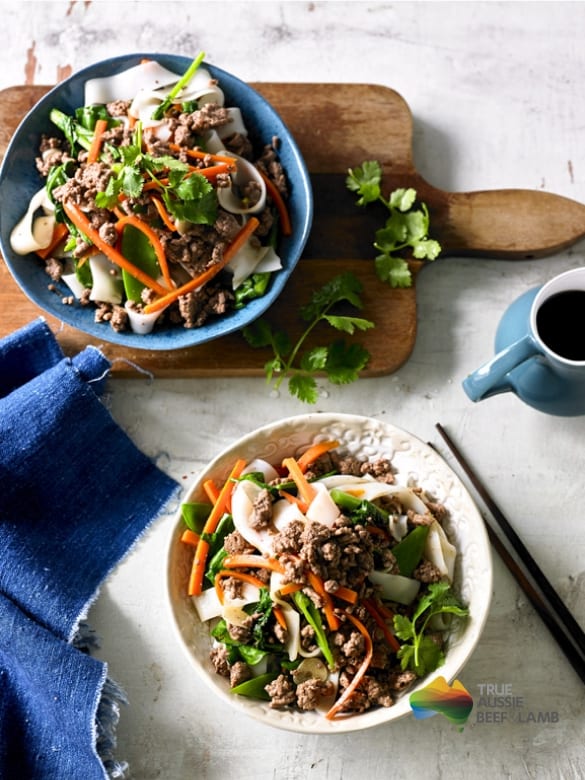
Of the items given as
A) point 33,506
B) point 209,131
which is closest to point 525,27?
point 209,131

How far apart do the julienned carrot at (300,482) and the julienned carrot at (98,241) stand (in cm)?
60

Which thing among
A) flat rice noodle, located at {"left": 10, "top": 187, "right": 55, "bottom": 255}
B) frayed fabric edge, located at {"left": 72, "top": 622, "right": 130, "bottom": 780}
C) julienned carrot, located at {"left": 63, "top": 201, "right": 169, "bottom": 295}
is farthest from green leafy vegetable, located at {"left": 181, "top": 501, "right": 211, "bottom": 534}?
flat rice noodle, located at {"left": 10, "top": 187, "right": 55, "bottom": 255}

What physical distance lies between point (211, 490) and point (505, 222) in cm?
114

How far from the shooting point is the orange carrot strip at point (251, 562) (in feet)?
6.64

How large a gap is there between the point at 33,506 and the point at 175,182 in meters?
0.95

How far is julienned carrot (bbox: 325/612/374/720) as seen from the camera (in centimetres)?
201

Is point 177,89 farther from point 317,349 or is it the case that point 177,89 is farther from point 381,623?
point 381,623

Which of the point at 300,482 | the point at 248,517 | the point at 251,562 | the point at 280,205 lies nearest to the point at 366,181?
the point at 280,205

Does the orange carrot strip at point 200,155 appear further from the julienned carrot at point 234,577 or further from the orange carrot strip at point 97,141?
the julienned carrot at point 234,577

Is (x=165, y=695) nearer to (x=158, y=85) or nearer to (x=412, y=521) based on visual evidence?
(x=412, y=521)

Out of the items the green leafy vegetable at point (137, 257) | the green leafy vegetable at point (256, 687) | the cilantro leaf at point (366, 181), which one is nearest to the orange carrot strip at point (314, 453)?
the green leafy vegetable at point (256, 687)

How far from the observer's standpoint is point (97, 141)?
230cm

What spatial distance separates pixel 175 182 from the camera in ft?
7.07

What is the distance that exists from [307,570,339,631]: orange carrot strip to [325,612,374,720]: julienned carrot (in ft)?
0.11
